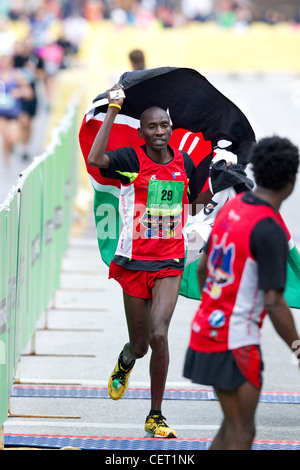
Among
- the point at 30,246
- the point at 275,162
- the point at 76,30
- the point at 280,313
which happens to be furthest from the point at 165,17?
the point at 280,313

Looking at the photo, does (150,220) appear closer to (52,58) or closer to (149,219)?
(149,219)

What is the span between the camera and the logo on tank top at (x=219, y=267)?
4.94 meters

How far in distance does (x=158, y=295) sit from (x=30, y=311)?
6.15 feet

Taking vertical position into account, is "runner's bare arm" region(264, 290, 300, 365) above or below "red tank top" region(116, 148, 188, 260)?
below

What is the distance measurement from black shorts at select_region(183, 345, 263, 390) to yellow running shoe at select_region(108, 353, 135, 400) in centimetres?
226

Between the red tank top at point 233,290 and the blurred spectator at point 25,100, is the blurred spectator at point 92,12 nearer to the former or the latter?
the blurred spectator at point 25,100

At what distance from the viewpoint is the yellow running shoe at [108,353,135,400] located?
23.8ft

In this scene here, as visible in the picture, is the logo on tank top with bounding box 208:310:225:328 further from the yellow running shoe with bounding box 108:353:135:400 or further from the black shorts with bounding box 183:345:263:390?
the yellow running shoe with bounding box 108:353:135:400

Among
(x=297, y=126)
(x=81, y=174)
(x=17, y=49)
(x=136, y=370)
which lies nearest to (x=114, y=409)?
(x=136, y=370)

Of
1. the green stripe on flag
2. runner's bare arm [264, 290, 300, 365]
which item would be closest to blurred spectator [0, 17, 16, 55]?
the green stripe on flag

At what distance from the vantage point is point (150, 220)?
6844 millimetres

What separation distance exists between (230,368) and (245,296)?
346 millimetres

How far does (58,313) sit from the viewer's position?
10969 mm

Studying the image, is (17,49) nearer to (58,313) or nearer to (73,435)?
(58,313)
